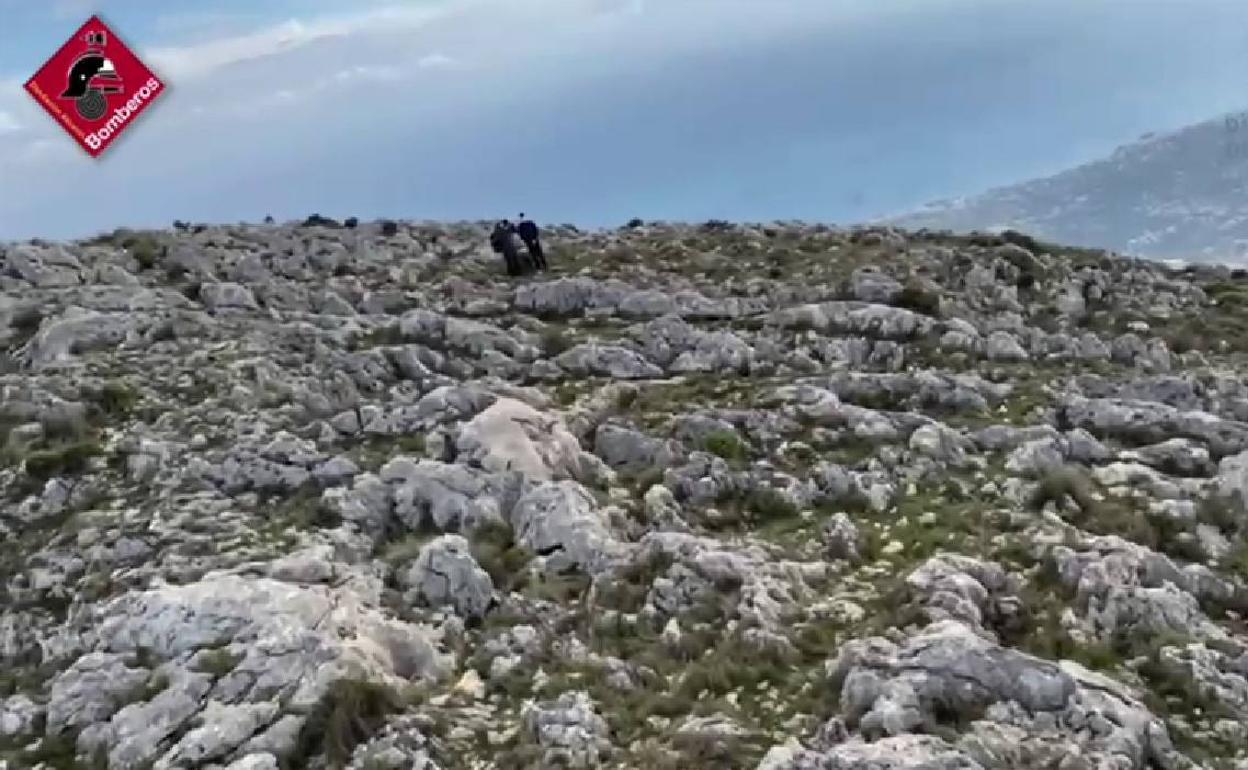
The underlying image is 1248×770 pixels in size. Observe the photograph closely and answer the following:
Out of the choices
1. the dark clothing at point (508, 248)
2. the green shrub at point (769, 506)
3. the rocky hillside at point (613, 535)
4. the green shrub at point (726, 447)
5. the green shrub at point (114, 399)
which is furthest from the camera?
the dark clothing at point (508, 248)

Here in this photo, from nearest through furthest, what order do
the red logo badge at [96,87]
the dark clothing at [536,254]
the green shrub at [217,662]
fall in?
the green shrub at [217,662] < the red logo badge at [96,87] < the dark clothing at [536,254]

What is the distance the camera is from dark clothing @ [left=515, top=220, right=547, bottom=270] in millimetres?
38656

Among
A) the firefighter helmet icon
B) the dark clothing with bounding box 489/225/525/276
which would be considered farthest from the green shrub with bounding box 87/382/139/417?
the dark clothing with bounding box 489/225/525/276

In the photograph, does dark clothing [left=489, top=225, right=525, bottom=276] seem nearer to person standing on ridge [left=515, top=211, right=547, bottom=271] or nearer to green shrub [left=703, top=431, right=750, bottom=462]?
person standing on ridge [left=515, top=211, right=547, bottom=271]

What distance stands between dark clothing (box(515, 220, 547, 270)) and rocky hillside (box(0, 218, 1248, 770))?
524cm

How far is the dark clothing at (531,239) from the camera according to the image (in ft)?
127

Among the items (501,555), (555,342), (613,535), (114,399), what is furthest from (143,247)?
(613,535)

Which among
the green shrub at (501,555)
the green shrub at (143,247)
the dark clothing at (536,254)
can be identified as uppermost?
the green shrub at (143,247)

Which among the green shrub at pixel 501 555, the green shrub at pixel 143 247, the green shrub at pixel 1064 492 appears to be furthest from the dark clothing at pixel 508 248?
the green shrub at pixel 1064 492

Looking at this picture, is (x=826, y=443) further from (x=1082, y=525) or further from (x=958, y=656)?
(x=958, y=656)

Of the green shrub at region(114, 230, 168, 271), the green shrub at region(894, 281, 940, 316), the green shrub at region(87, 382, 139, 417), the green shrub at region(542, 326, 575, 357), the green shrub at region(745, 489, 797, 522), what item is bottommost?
the green shrub at region(745, 489, 797, 522)

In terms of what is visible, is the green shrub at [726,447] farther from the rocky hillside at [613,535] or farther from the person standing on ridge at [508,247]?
the person standing on ridge at [508,247]

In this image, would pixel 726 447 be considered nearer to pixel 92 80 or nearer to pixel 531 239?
pixel 531 239

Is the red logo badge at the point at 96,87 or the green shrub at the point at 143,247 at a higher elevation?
the red logo badge at the point at 96,87
